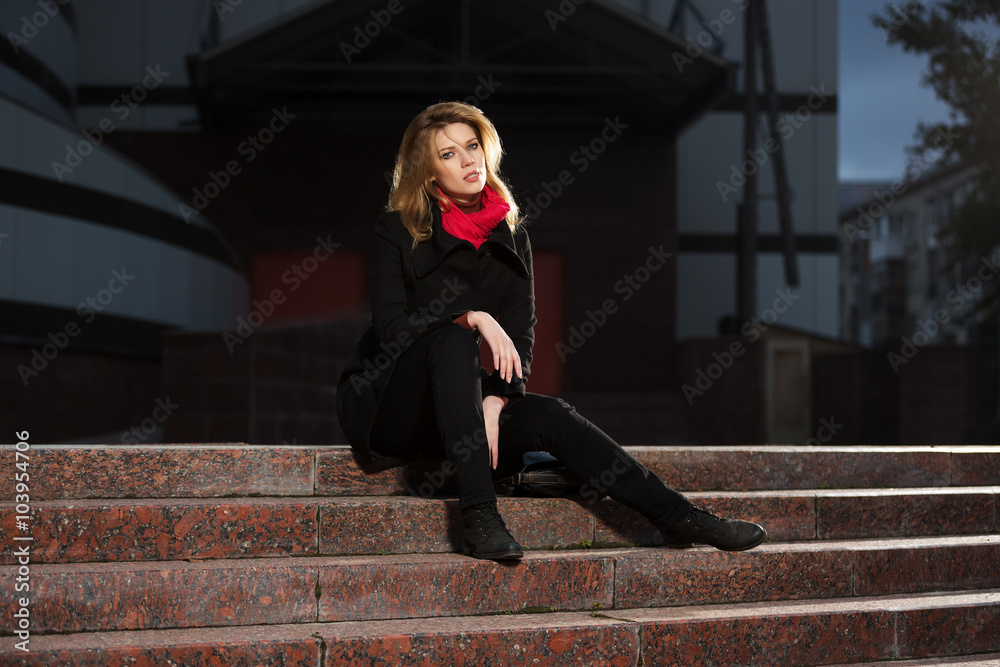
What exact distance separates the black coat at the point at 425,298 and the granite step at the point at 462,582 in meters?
0.57

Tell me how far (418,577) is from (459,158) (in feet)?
4.94

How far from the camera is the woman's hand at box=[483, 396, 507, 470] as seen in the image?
2938 millimetres

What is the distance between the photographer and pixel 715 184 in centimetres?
1402

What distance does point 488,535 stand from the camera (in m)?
2.76

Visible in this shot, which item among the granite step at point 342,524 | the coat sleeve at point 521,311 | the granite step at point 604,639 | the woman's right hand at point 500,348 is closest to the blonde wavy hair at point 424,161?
the coat sleeve at point 521,311

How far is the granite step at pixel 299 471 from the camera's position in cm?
304

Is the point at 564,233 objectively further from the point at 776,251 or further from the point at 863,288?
the point at 863,288

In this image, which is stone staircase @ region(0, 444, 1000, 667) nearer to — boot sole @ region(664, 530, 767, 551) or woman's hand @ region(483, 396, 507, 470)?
boot sole @ region(664, 530, 767, 551)

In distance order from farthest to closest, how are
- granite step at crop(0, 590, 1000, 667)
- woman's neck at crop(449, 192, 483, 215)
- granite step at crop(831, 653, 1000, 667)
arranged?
woman's neck at crop(449, 192, 483, 215)
granite step at crop(831, 653, 1000, 667)
granite step at crop(0, 590, 1000, 667)

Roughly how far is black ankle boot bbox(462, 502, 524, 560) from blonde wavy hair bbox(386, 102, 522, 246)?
1.03 meters

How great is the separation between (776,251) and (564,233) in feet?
12.4

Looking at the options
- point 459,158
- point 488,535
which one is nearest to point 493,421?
point 488,535

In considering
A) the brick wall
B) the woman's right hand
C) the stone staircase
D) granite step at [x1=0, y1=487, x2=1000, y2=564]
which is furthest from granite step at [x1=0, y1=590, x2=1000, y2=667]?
the brick wall

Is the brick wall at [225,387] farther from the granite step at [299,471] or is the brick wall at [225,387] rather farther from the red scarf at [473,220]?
the red scarf at [473,220]
